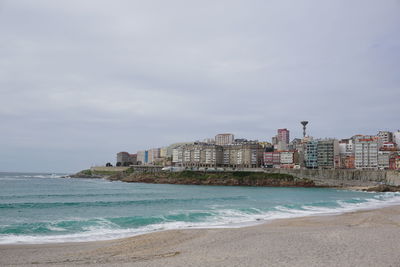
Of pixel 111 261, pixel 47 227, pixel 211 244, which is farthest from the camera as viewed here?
pixel 47 227

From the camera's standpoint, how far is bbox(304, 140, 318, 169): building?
110669 millimetres

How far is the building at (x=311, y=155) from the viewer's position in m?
111

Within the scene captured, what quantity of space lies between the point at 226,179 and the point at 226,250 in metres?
74.6

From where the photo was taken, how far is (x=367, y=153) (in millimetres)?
99625

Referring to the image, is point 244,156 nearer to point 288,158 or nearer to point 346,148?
point 288,158

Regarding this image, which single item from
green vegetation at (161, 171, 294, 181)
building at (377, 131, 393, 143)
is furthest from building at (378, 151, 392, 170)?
building at (377, 131, 393, 143)

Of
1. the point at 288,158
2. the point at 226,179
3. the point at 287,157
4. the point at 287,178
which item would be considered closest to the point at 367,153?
the point at 288,158

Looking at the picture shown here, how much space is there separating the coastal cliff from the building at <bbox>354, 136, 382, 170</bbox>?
29.5 metres

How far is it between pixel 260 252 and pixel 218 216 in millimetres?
13994

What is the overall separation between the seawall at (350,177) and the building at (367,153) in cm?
2257

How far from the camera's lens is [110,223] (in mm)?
22859

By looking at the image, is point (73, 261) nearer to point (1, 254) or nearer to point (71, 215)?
point (1, 254)

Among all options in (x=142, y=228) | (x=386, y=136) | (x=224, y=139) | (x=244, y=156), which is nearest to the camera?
(x=142, y=228)

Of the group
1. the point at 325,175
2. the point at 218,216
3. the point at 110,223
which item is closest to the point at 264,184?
the point at 325,175
